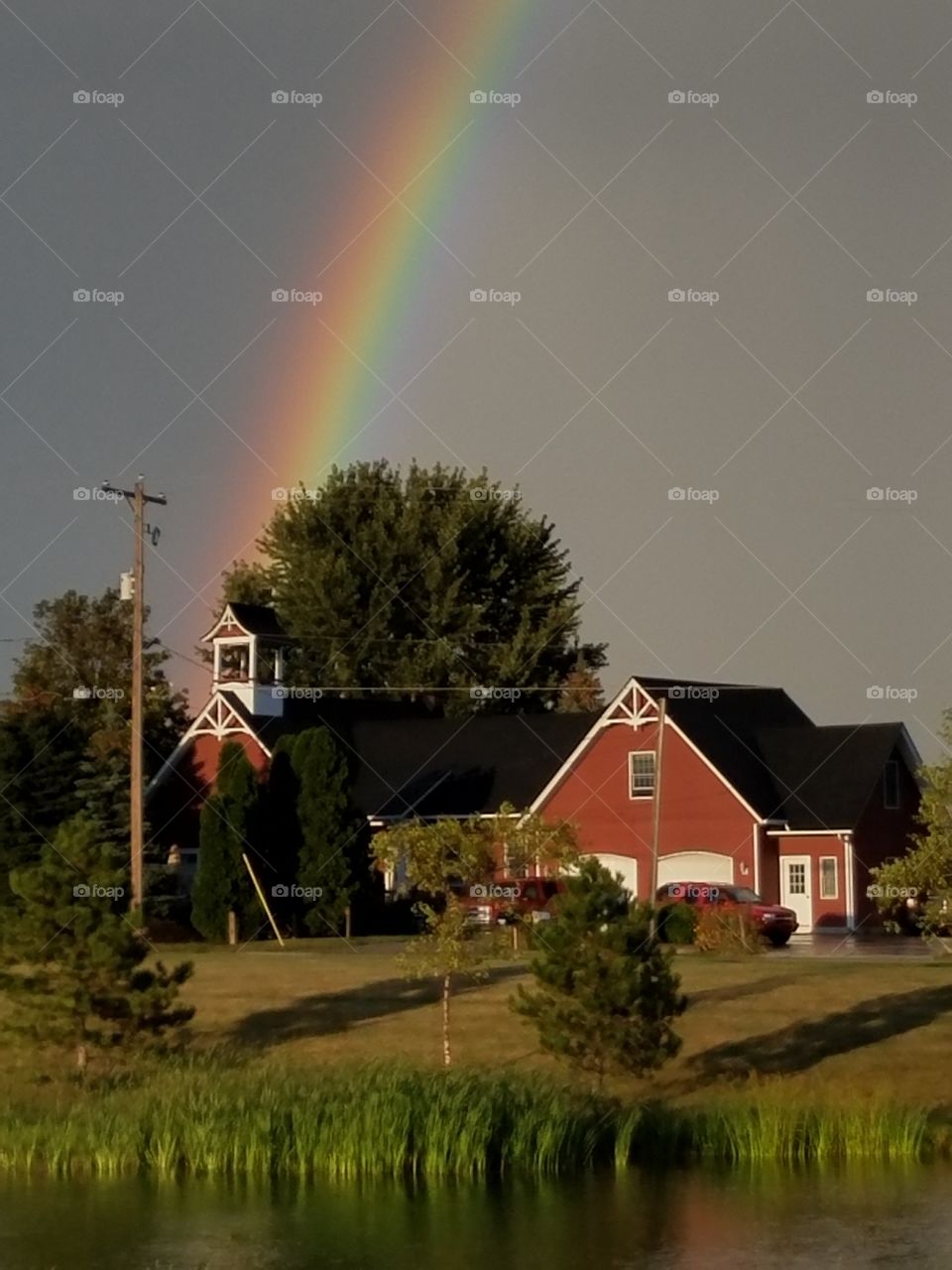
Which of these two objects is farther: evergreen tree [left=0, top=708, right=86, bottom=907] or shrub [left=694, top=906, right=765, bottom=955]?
evergreen tree [left=0, top=708, right=86, bottom=907]

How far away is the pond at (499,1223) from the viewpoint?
21531 mm

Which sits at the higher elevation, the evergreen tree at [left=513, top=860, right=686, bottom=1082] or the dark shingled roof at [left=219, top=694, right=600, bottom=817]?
the dark shingled roof at [left=219, top=694, right=600, bottom=817]

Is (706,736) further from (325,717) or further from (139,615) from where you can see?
(139,615)

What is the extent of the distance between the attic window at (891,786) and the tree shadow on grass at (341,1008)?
861 inches

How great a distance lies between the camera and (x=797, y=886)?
57.2 meters

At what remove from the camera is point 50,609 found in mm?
82250

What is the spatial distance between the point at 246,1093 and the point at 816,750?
3432cm

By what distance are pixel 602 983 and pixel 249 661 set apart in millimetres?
37709

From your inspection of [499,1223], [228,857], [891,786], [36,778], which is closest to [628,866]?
[891,786]

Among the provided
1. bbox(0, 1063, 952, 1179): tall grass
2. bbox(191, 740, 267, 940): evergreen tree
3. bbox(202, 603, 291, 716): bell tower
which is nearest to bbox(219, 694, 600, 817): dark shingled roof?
bbox(202, 603, 291, 716): bell tower

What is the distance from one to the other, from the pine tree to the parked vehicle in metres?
9.92

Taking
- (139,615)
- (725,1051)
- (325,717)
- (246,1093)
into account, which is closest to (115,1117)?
(246,1093)

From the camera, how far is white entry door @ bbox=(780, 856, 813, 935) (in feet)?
187

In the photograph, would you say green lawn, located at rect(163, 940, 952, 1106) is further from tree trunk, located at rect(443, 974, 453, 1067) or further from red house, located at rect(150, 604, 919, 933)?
red house, located at rect(150, 604, 919, 933)
